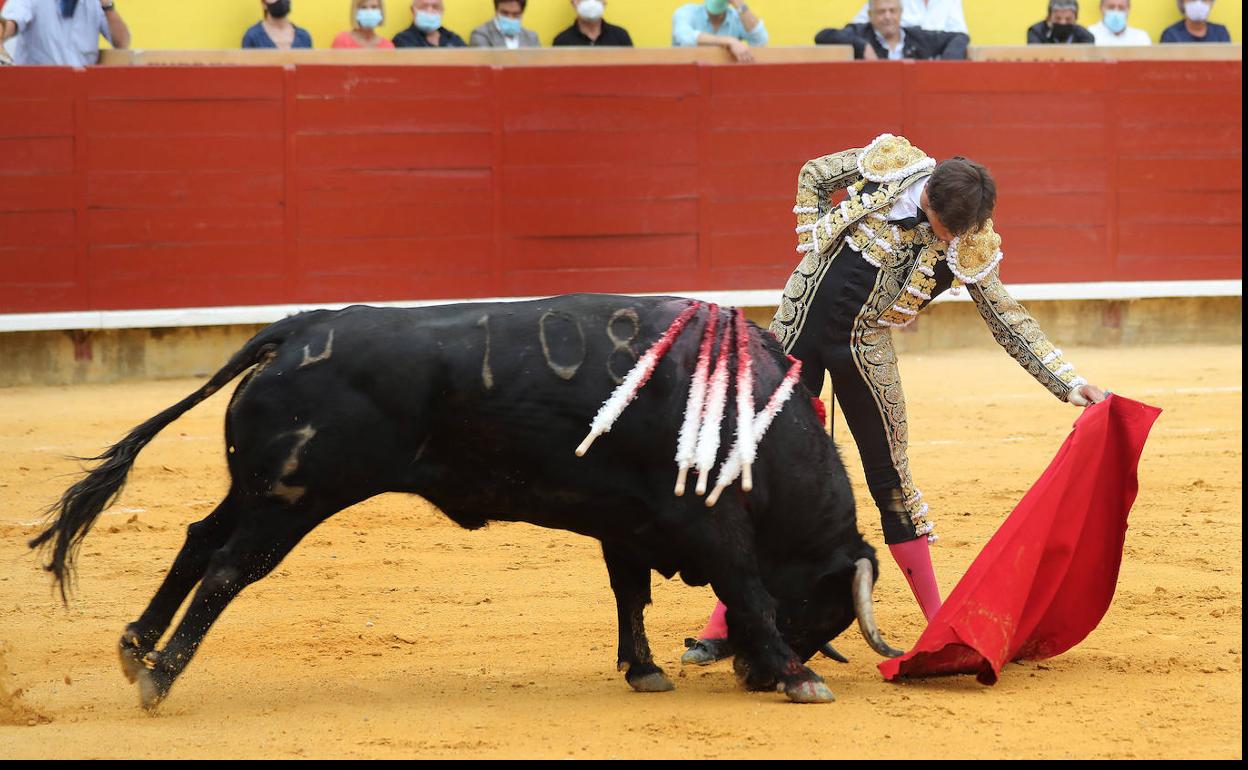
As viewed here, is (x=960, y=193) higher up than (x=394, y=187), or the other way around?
(x=960, y=193)

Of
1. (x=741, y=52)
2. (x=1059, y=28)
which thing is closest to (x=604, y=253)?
(x=741, y=52)

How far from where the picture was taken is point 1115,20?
955 cm

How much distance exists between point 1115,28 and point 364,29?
434cm

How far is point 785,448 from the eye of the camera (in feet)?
10.8

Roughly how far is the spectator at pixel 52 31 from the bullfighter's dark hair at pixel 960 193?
209 inches

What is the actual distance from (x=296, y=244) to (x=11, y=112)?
54.5 inches

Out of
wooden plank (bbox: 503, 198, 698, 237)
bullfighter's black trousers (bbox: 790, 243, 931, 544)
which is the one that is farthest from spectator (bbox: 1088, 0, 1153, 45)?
bullfighter's black trousers (bbox: 790, 243, 931, 544)

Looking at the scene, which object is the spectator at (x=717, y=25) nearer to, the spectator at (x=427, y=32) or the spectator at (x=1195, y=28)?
the spectator at (x=427, y=32)

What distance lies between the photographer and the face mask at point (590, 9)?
332 inches

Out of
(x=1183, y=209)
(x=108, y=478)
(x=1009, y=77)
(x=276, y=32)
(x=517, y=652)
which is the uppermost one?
(x=276, y=32)

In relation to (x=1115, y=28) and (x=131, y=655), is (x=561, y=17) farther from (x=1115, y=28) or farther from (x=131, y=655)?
(x=131, y=655)

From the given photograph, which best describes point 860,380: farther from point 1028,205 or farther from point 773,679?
point 1028,205

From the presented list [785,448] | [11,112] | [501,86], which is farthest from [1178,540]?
[11,112]

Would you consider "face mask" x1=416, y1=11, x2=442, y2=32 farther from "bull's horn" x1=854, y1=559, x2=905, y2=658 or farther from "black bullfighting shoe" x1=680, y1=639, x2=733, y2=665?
"bull's horn" x1=854, y1=559, x2=905, y2=658
